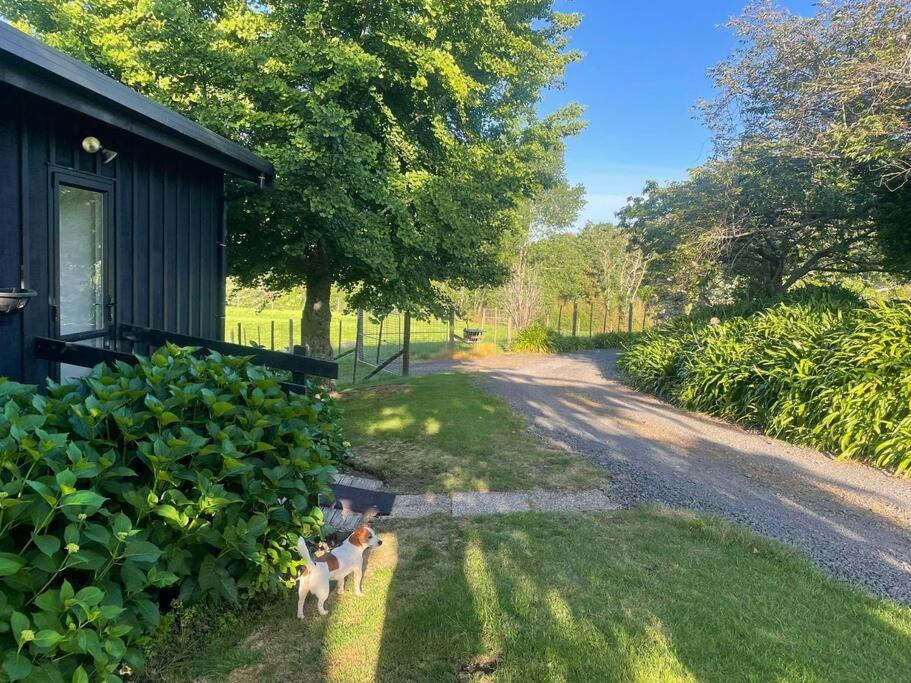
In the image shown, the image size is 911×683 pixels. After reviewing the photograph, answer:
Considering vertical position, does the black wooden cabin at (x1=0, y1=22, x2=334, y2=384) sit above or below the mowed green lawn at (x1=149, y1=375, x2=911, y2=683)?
above

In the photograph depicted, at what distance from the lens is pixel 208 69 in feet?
23.9

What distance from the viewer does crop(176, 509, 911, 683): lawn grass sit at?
2.44 metres

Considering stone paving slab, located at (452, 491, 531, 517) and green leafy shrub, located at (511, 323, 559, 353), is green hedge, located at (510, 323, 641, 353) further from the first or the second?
stone paving slab, located at (452, 491, 531, 517)

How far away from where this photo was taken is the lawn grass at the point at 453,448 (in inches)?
196

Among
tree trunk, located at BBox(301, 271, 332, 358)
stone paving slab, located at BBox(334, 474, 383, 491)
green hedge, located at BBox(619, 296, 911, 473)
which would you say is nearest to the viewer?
stone paving slab, located at BBox(334, 474, 383, 491)

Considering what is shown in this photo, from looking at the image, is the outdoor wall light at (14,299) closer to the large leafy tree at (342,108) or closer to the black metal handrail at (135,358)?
the black metal handrail at (135,358)

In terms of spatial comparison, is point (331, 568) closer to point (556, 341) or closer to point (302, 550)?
point (302, 550)

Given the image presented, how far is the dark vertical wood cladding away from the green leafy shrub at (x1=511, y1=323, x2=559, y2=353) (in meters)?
14.3

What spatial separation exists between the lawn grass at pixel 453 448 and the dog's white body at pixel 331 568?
5.35ft

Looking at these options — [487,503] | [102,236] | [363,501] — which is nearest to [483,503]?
[487,503]

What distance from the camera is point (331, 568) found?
2.91m

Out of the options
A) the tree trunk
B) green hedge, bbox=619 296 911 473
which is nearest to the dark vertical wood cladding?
the tree trunk

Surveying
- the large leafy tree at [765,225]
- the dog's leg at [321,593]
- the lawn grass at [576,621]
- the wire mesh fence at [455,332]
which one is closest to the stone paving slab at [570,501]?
the lawn grass at [576,621]

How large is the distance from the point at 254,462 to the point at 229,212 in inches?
234
